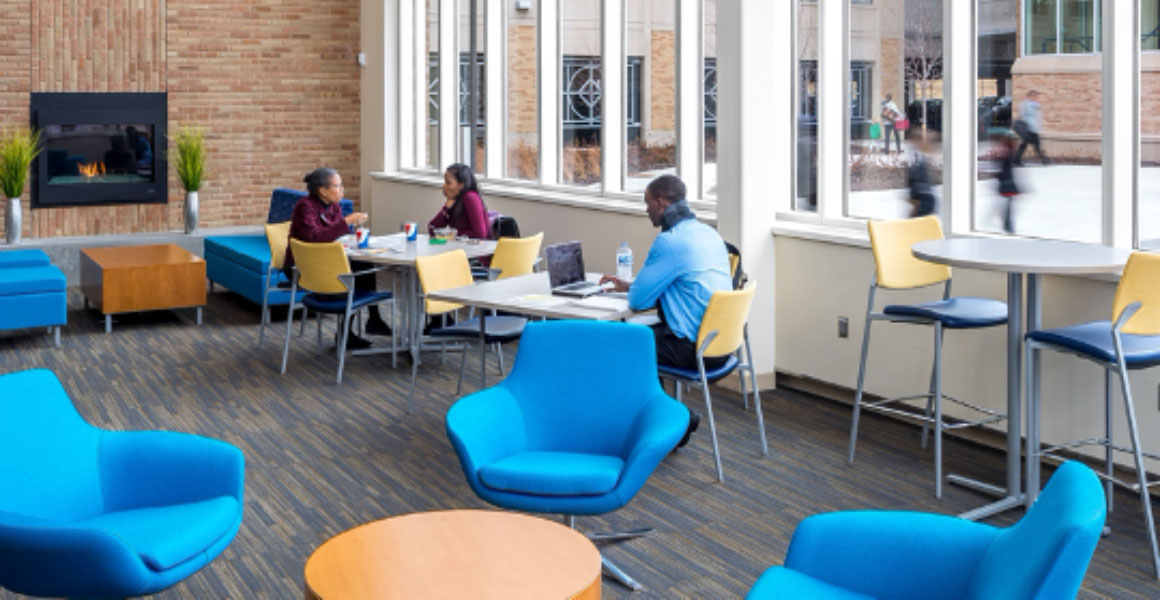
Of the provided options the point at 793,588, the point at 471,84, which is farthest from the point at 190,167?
the point at 793,588

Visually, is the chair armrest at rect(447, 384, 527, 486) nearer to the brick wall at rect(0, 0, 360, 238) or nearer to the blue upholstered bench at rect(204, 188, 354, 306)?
the blue upholstered bench at rect(204, 188, 354, 306)

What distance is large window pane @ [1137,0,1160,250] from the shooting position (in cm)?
557

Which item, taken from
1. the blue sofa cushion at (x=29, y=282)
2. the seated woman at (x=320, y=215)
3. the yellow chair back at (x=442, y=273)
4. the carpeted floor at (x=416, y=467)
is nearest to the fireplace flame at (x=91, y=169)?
the blue sofa cushion at (x=29, y=282)

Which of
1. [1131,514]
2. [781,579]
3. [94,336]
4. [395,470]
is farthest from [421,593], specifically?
[94,336]

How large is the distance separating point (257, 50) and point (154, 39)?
1047 mm

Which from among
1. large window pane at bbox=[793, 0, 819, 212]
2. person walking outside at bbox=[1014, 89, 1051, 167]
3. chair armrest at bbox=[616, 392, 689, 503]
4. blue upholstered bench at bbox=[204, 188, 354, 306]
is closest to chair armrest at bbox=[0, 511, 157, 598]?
chair armrest at bbox=[616, 392, 689, 503]

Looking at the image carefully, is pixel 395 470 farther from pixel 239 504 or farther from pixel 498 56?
pixel 498 56

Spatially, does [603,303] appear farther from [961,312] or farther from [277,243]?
[277,243]

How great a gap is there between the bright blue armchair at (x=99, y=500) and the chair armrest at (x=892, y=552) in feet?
5.93

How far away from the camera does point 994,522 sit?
514cm

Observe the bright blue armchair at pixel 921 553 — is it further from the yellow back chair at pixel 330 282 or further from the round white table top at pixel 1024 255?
the yellow back chair at pixel 330 282

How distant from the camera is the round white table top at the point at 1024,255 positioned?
4730mm

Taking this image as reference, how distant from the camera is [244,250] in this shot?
1053cm

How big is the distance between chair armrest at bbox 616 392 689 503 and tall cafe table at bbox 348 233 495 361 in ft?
11.1
